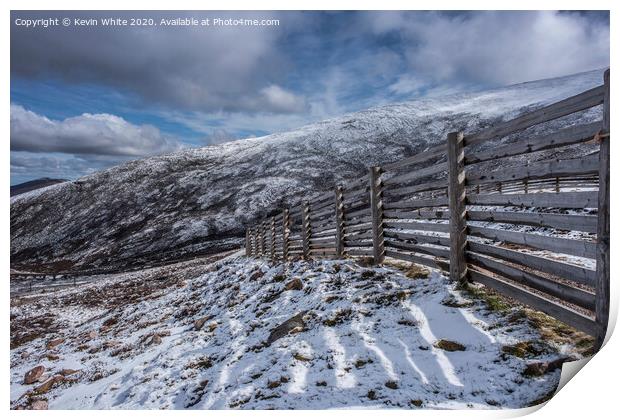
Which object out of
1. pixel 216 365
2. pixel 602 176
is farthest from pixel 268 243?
pixel 602 176

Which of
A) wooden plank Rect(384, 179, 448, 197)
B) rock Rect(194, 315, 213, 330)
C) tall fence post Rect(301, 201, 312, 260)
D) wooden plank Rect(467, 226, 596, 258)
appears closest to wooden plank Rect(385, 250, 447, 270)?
wooden plank Rect(467, 226, 596, 258)

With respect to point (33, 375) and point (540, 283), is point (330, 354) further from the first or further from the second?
point (33, 375)

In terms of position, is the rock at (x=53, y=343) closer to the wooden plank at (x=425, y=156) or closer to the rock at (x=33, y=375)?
the rock at (x=33, y=375)

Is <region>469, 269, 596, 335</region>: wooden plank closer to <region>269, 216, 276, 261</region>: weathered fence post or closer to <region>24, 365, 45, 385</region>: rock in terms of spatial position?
<region>24, 365, 45, 385</region>: rock

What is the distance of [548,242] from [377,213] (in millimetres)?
4314

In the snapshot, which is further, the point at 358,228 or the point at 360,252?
the point at 358,228

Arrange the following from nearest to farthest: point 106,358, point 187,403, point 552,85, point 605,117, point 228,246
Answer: point 605,117
point 187,403
point 106,358
point 228,246
point 552,85

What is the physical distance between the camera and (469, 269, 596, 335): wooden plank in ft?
11.6

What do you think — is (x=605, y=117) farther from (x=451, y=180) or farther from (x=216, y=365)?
(x=216, y=365)

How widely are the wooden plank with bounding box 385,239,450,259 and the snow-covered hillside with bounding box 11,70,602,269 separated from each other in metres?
34.3

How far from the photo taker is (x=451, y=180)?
18.1 feet

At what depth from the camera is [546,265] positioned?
405 cm

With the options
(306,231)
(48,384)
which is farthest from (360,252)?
(48,384)

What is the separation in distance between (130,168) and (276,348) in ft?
274
